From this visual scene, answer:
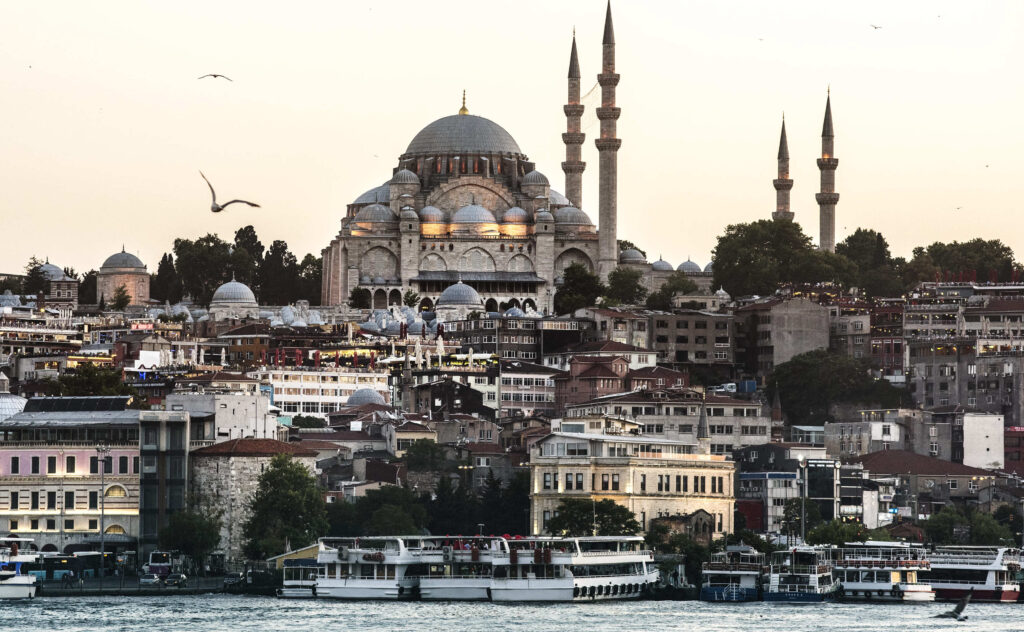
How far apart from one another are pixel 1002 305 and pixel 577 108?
3839 cm

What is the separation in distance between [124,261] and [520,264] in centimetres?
2644

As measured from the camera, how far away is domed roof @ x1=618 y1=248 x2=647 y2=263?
160m

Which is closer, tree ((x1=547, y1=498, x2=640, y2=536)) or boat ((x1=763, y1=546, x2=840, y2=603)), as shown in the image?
boat ((x1=763, y1=546, x2=840, y2=603))

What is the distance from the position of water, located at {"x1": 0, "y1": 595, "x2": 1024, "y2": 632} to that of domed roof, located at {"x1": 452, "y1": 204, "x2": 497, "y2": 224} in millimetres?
90013

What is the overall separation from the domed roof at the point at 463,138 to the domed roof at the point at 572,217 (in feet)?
31.6

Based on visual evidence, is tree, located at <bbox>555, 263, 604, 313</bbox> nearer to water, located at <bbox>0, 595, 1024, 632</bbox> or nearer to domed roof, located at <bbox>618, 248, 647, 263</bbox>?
domed roof, located at <bbox>618, 248, 647, 263</bbox>

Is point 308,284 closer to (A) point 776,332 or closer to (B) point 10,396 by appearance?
(A) point 776,332

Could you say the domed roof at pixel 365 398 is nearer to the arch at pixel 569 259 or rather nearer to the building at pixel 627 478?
the building at pixel 627 478

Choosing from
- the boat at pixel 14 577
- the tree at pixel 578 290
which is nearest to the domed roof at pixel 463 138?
the tree at pixel 578 290

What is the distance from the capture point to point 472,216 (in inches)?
6388

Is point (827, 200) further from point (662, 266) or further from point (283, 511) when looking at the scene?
point (283, 511)

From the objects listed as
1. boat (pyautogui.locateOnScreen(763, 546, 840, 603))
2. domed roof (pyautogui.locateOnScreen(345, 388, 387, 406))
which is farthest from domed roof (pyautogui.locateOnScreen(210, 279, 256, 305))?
boat (pyautogui.locateOnScreen(763, 546, 840, 603))

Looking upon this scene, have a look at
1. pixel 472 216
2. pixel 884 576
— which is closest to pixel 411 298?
pixel 472 216

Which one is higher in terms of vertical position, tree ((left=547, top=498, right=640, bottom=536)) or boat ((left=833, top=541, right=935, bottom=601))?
tree ((left=547, top=498, right=640, bottom=536))
